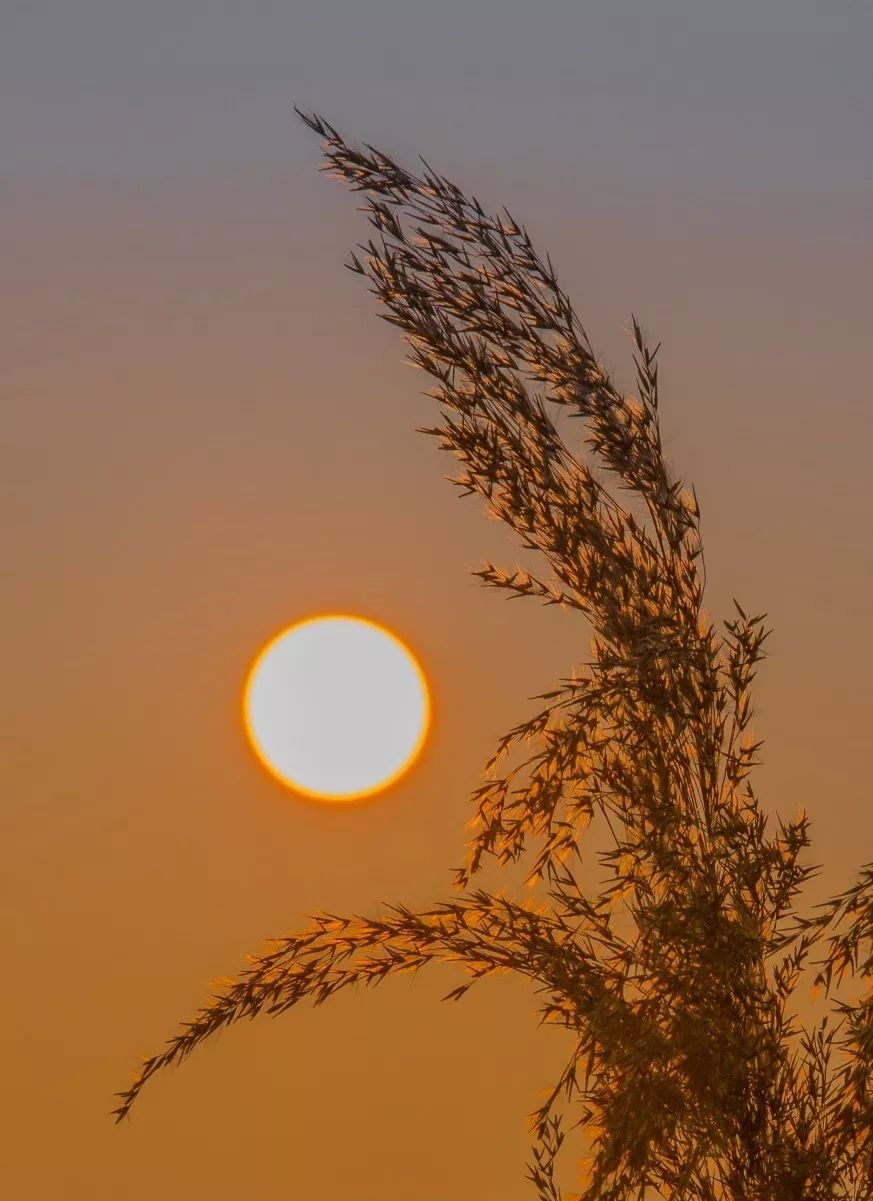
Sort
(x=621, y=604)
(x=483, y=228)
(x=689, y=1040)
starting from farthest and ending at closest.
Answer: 1. (x=483, y=228)
2. (x=621, y=604)
3. (x=689, y=1040)

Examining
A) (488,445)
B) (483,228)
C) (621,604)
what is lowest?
(621,604)

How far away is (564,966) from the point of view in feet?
11.1

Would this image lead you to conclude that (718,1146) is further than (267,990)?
No

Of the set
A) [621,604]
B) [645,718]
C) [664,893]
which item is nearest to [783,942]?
[664,893]

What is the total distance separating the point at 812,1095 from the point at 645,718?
836mm

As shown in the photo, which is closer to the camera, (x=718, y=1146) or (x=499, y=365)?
(x=718, y=1146)

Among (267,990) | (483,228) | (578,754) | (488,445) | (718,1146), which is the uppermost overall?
(483,228)

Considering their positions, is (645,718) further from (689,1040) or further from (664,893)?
(689,1040)

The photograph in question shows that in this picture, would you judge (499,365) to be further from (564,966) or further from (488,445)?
(564,966)

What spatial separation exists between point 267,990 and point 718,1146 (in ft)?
3.29

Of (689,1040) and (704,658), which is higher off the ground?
(704,658)

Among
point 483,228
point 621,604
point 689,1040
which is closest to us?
point 689,1040

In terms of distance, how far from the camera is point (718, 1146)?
10.7 ft

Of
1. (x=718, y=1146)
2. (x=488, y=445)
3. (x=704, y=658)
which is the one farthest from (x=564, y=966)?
(x=488, y=445)
